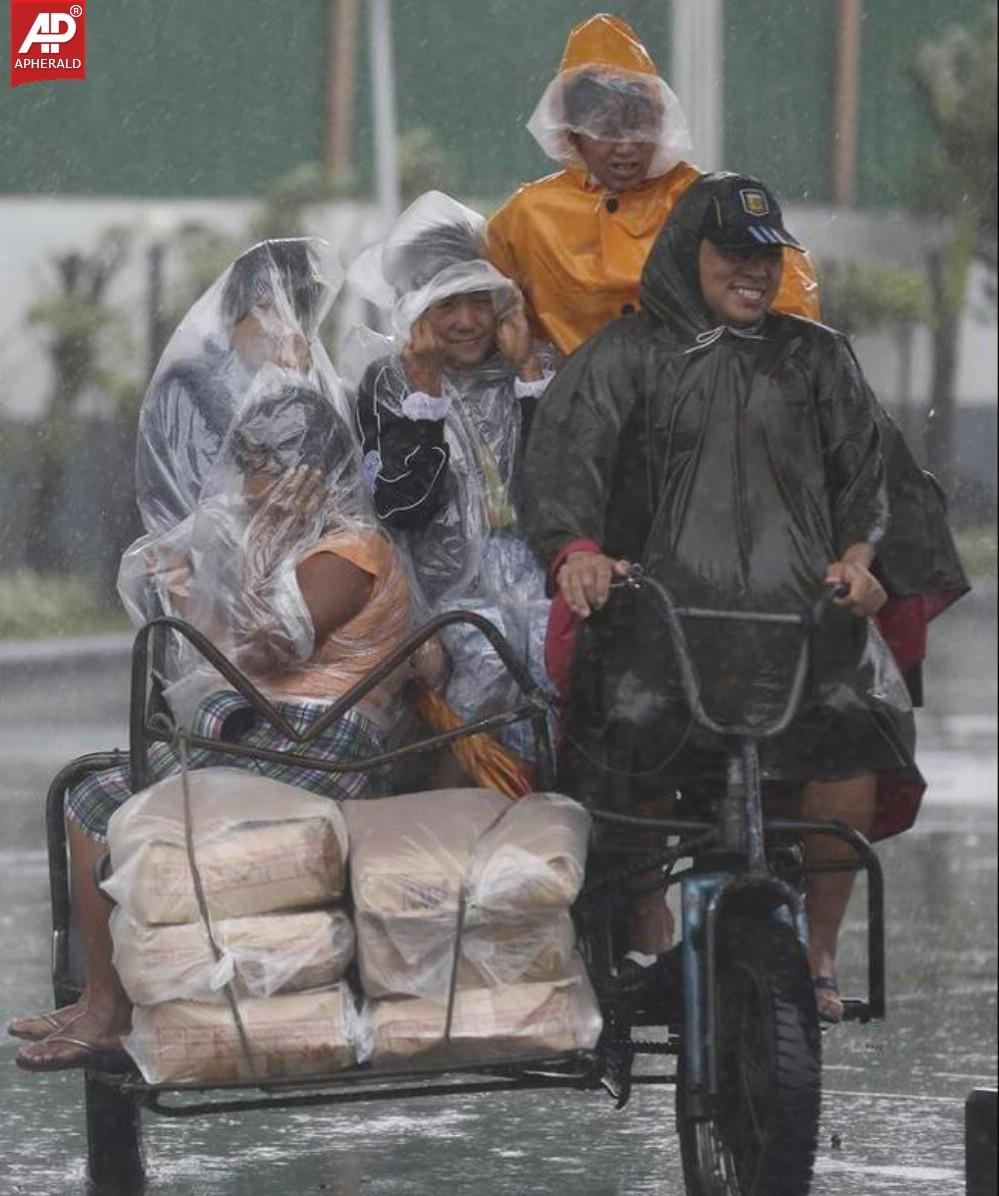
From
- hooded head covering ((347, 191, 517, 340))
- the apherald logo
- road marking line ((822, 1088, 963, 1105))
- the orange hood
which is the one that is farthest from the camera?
the apherald logo

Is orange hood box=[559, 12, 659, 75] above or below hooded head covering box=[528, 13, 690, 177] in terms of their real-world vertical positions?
above

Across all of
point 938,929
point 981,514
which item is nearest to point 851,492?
point 938,929

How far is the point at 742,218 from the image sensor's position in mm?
5992

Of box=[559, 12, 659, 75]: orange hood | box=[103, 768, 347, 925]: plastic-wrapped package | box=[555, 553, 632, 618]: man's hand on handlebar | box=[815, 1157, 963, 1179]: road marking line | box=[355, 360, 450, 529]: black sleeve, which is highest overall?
box=[559, 12, 659, 75]: orange hood

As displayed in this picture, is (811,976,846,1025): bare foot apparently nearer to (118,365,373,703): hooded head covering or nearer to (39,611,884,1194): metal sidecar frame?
(39,611,884,1194): metal sidecar frame

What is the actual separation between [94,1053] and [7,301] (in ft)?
66.3

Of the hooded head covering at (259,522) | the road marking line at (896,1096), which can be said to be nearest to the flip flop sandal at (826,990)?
the hooded head covering at (259,522)

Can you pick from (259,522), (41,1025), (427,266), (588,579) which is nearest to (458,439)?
(427,266)

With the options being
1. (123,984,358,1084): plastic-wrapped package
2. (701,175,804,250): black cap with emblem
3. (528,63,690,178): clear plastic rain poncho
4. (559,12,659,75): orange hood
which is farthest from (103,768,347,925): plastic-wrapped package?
(559,12,659,75): orange hood

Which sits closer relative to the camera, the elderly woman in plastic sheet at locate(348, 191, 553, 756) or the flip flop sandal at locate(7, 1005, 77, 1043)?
the flip flop sandal at locate(7, 1005, 77, 1043)

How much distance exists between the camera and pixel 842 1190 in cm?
682

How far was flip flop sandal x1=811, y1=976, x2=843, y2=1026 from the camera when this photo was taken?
6.07 metres

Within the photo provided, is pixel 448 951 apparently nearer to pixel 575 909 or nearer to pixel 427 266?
pixel 575 909

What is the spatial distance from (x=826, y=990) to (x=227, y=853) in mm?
1212
